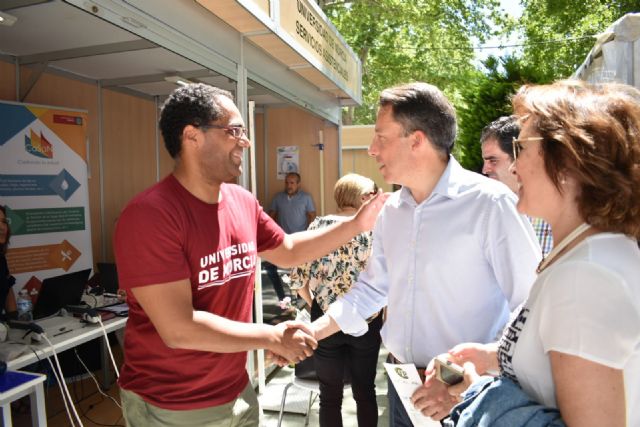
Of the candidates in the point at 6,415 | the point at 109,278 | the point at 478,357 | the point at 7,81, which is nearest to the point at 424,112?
the point at 478,357

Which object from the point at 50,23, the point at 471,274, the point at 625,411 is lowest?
the point at 625,411

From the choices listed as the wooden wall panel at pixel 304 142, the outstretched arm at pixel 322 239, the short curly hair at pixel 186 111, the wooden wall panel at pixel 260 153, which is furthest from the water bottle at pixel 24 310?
the wooden wall panel at pixel 304 142

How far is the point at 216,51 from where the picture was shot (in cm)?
352

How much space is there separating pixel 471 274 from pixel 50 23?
3673 millimetres

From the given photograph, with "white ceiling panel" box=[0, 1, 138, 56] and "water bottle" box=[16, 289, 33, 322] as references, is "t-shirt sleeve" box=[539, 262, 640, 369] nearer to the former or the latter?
"water bottle" box=[16, 289, 33, 322]

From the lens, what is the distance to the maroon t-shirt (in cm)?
162

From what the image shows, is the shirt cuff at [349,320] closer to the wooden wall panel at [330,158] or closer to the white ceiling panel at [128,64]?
the white ceiling panel at [128,64]

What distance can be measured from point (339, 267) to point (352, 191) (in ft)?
1.97

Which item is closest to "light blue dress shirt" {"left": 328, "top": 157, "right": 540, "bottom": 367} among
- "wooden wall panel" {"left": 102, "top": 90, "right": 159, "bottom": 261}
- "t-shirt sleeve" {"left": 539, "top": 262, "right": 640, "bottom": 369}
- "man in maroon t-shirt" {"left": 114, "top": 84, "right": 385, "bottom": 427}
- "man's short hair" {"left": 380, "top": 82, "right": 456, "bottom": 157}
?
"man's short hair" {"left": 380, "top": 82, "right": 456, "bottom": 157}

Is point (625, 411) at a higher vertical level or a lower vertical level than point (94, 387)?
higher

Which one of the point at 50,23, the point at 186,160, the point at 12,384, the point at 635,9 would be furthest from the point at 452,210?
the point at 635,9

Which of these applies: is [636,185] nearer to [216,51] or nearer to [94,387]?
[216,51]

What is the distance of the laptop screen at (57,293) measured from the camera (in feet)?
10.8

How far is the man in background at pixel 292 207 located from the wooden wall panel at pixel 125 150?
2.19m
